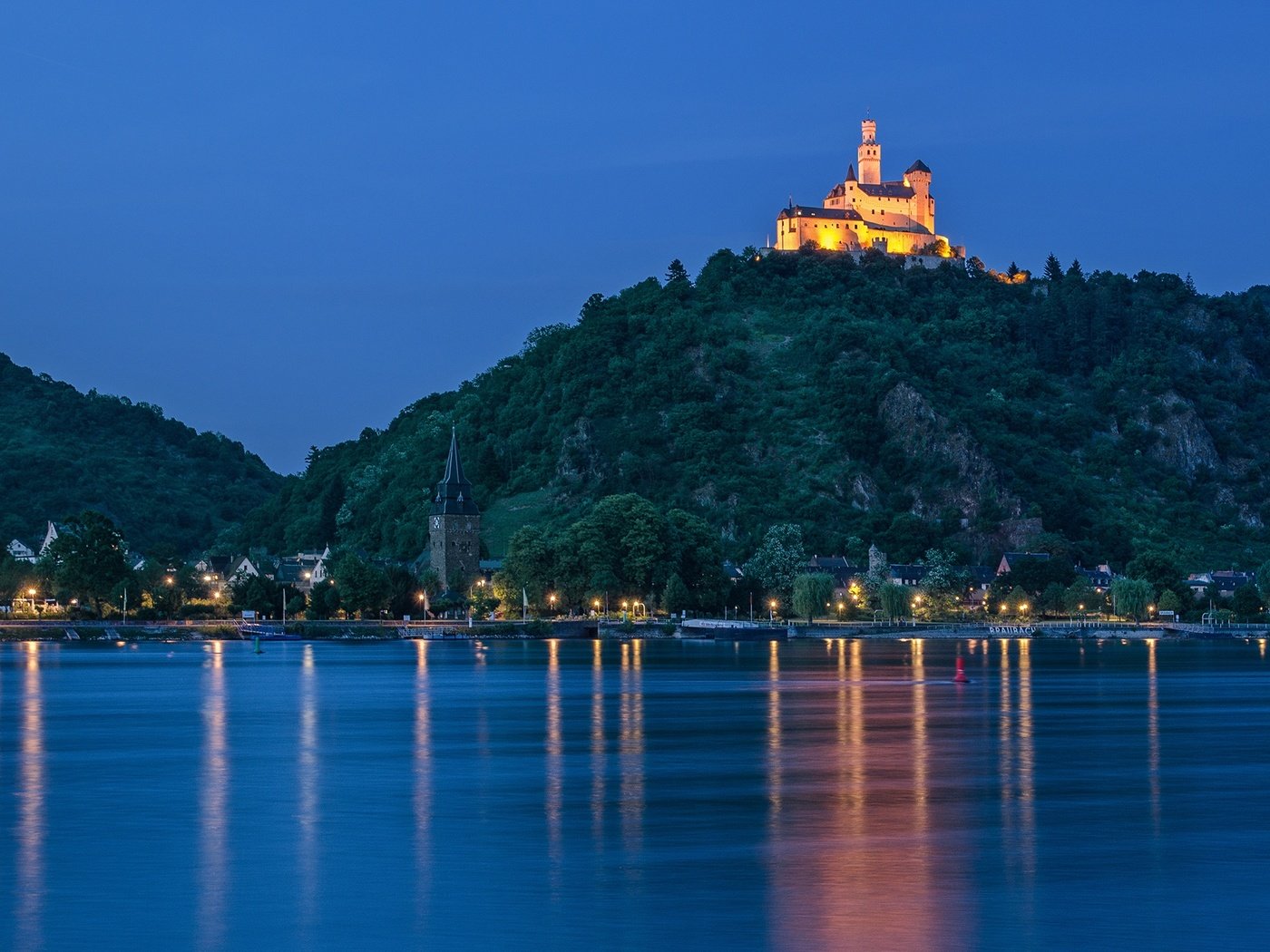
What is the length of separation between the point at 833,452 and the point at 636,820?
480 feet

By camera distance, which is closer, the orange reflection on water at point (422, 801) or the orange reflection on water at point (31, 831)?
the orange reflection on water at point (31, 831)

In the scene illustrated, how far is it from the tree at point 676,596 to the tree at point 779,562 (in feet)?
46.0

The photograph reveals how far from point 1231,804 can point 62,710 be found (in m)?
37.2

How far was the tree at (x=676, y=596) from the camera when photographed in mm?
127188

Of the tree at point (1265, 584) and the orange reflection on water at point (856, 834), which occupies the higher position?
the tree at point (1265, 584)

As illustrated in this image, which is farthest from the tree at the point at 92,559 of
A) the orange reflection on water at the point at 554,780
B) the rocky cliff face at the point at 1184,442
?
the rocky cliff face at the point at 1184,442

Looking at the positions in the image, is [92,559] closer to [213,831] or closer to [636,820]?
[213,831]

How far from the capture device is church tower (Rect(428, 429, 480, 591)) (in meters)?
141

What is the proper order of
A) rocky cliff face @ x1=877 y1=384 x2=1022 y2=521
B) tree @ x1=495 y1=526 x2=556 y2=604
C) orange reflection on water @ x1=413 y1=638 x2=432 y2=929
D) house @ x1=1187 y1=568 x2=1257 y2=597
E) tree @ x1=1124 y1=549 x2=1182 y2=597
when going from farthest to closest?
rocky cliff face @ x1=877 y1=384 x2=1022 y2=521 < house @ x1=1187 y1=568 x2=1257 y2=597 < tree @ x1=1124 y1=549 x2=1182 y2=597 < tree @ x1=495 y1=526 x2=556 y2=604 < orange reflection on water @ x1=413 y1=638 x2=432 y2=929

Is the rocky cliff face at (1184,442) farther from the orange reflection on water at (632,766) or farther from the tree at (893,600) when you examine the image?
the orange reflection on water at (632,766)

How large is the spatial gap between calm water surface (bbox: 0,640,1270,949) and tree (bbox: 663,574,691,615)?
209 ft

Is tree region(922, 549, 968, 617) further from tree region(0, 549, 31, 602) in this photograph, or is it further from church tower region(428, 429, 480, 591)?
tree region(0, 549, 31, 602)

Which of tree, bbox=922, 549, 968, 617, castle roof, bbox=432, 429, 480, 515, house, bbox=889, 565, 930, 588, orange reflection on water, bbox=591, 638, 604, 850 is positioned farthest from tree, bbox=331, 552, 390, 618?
orange reflection on water, bbox=591, 638, 604, 850

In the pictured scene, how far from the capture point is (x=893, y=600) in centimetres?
13812
